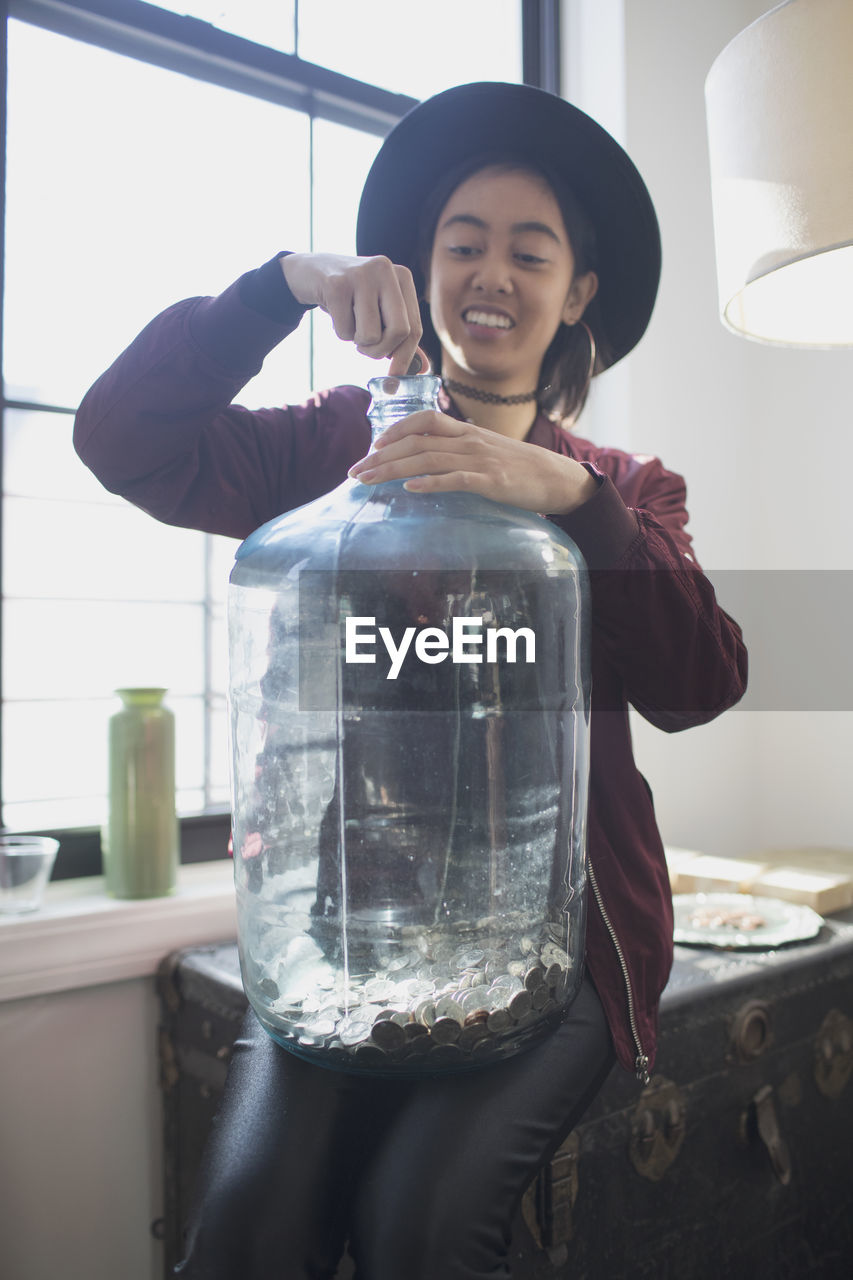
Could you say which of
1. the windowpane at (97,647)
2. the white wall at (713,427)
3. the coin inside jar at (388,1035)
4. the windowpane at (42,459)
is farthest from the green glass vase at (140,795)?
the white wall at (713,427)

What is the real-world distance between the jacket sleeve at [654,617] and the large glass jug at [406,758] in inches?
1.1

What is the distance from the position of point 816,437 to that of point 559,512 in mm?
1438

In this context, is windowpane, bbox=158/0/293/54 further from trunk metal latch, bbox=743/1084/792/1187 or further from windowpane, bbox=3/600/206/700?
trunk metal latch, bbox=743/1084/792/1187

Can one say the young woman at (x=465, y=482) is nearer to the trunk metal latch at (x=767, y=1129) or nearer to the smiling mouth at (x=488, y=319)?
the smiling mouth at (x=488, y=319)

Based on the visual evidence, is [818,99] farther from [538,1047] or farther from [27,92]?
[27,92]

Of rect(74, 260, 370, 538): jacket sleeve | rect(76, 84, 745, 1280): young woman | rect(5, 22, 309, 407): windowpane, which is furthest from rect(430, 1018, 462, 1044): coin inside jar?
rect(5, 22, 309, 407): windowpane

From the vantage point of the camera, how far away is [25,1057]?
121 centimetres

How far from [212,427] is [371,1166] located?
0.65 meters

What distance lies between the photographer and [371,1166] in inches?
28.0

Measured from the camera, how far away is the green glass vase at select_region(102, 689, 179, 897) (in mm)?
1258

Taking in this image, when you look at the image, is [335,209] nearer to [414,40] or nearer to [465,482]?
[414,40]

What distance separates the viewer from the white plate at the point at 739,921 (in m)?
1.31

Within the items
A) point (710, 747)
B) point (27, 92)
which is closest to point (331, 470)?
point (27, 92)

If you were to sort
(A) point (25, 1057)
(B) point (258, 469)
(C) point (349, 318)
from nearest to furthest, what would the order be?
(C) point (349, 318), (B) point (258, 469), (A) point (25, 1057)
